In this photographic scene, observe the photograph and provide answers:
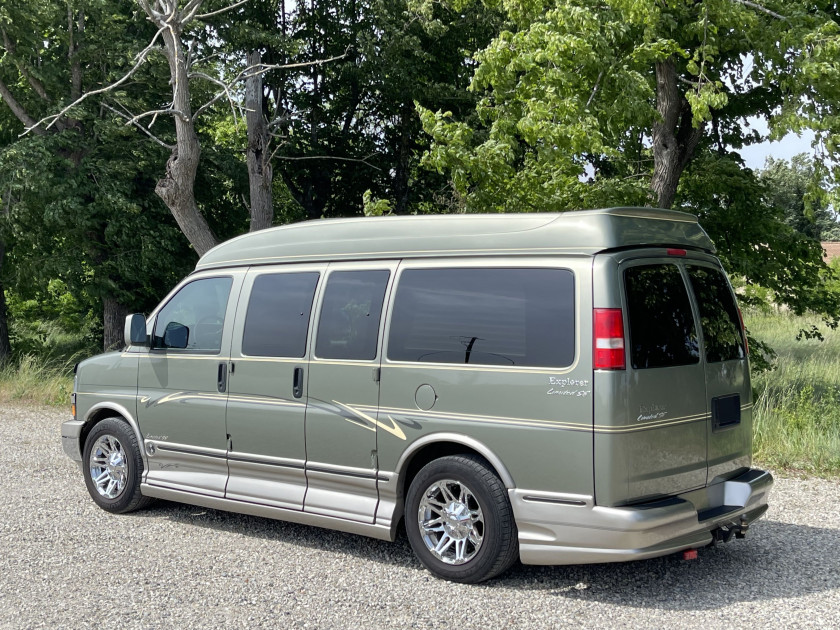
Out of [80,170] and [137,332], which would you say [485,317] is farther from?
[80,170]

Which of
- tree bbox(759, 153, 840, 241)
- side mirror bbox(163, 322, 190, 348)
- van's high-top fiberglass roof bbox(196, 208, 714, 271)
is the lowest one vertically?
side mirror bbox(163, 322, 190, 348)

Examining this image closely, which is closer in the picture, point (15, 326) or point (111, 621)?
point (111, 621)

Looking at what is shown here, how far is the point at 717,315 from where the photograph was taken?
Answer: 6121 millimetres

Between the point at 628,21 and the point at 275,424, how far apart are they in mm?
7818

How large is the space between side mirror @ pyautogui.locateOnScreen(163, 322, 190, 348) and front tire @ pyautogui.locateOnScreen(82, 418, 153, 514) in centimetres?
87

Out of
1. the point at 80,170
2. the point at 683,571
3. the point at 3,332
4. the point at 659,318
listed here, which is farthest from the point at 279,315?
the point at 3,332

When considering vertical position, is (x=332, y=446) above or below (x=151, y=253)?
below

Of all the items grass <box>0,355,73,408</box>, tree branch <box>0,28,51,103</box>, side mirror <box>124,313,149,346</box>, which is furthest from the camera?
tree branch <box>0,28,51,103</box>

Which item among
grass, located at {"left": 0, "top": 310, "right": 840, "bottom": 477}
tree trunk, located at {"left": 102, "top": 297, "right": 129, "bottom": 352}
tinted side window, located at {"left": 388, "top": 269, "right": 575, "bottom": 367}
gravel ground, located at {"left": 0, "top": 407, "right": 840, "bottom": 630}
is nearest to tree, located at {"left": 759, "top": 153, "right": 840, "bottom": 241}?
grass, located at {"left": 0, "top": 310, "right": 840, "bottom": 477}

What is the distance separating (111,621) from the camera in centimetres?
516

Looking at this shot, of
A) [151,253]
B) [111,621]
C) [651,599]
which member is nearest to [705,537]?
[651,599]

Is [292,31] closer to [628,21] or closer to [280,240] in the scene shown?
[628,21]

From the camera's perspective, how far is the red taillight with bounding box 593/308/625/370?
5277 millimetres

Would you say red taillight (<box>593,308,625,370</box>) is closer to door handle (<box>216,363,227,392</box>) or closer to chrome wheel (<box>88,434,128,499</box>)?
door handle (<box>216,363,227,392</box>)
